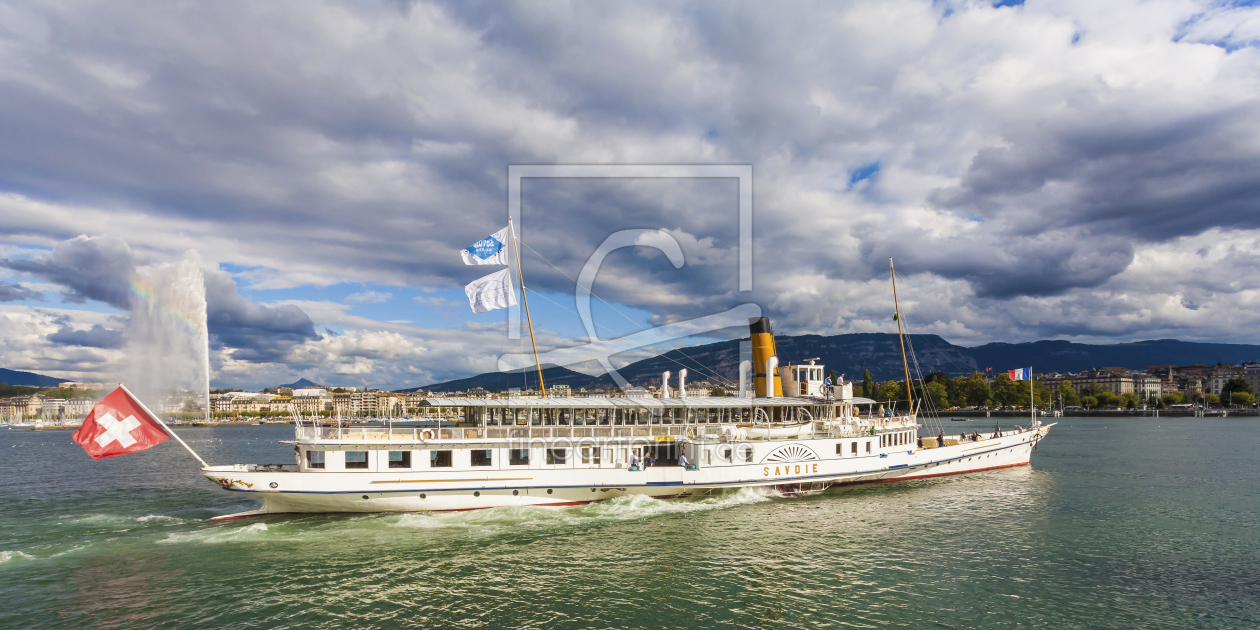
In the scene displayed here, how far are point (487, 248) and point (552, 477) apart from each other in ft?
38.1

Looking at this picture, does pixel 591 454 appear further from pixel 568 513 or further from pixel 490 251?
pixel 490 251

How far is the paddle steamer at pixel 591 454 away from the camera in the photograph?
2706 cm

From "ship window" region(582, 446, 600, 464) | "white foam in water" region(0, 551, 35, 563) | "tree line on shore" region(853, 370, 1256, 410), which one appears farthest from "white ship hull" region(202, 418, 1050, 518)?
"tree line on shore" region(853, 370, 1256, 410)

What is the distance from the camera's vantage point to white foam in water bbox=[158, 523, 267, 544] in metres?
23.4

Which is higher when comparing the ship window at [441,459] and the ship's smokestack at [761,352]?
the ship's smokestack at [761,352]

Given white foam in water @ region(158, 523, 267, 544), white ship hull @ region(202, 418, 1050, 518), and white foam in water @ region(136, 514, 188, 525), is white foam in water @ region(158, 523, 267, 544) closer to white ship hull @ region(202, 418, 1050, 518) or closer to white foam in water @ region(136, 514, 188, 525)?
white ship hull @ region(202, 418, 1050, 518)

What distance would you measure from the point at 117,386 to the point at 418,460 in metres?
11.7

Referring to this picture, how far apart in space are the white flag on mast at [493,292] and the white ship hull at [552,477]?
691 centimetres

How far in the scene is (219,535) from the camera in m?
Result: 24.1

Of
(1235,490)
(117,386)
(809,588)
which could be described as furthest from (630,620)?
(1235,490)

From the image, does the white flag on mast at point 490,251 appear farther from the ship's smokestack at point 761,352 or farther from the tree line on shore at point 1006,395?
the tree line on shore at point 1006,395

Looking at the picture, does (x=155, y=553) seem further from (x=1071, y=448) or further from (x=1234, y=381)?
(x=1234, y=381)

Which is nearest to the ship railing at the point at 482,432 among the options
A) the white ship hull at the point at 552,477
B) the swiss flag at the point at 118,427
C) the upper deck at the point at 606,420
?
the upper deck at the point at 606,420

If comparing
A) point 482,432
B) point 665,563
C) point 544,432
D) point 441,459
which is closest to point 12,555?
point 441,459
